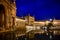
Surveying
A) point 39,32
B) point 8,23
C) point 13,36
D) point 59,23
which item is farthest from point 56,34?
point 13,36

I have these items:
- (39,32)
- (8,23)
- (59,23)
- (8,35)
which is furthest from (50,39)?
(8,35)

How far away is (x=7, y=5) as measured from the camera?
3288 cm

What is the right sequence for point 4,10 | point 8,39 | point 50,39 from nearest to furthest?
point 8,39
point 4,10
point 50,39

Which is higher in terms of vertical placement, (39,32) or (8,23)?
(8,23)

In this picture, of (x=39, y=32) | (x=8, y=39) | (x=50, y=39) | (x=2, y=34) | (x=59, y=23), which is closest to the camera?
(x=8, y=39)

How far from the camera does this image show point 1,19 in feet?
Answer: 105

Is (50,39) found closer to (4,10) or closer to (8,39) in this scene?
(4,10)

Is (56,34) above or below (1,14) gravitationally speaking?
below

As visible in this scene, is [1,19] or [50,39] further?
[50,39]

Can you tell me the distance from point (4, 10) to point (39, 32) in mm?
24714

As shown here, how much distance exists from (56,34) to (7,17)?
94.9 ft

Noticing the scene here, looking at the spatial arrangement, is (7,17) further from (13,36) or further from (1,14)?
(13,36)

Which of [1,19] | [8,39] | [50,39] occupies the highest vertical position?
[1,19]

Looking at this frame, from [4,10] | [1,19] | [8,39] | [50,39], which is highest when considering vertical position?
[4,10]
